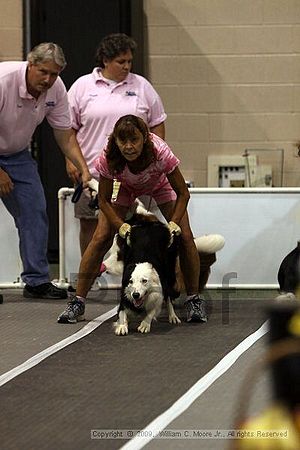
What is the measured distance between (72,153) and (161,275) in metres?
1.23

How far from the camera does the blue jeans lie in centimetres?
661

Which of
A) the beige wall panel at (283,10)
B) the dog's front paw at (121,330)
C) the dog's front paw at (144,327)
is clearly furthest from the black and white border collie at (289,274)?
the beige wall panel at (283,10)

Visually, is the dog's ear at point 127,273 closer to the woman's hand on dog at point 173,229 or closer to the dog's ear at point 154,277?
the dog's ear at point 154,277

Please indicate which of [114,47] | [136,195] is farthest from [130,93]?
[136,195]

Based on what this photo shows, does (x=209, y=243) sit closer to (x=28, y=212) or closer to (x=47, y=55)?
(x=28, y=212)

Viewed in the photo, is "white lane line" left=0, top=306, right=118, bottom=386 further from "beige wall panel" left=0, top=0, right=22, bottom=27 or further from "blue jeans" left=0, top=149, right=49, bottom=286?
"beige wall panel" left=0, top=0, right=22, bottom=27

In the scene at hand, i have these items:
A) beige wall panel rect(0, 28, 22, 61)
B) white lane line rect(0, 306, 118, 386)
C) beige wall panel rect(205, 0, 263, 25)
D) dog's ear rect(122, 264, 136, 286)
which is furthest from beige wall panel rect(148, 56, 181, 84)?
dog's ear rect(122, 264, 136, 286)

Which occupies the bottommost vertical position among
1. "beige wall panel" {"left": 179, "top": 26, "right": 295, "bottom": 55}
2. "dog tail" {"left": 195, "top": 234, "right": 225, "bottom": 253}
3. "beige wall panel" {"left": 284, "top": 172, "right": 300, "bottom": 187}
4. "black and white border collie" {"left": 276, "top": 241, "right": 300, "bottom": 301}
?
"black and white border collie" {"left": 276, "top": 241, "right": 300, "bottom": 301}

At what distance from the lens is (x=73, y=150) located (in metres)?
6.64

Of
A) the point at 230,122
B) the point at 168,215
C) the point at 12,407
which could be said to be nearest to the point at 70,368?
the point at 12,407

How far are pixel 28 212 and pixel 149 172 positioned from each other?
1.04 meters

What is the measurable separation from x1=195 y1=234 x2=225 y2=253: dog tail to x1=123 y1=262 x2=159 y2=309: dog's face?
858 mm

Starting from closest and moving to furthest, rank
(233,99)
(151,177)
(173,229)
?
(173,229) < (151,177) < (233,99)

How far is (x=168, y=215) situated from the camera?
6141 millimetres
